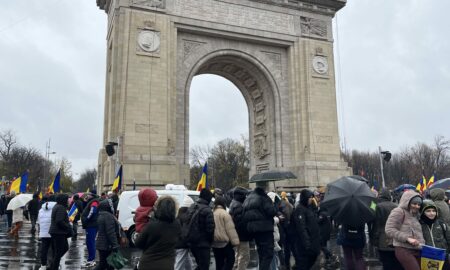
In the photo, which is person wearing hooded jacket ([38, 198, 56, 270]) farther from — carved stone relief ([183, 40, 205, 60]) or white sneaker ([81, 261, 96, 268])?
carved stone relief ([183, 40, 205, 60])

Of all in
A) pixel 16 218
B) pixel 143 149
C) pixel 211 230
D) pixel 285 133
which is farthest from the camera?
pixel 285 133

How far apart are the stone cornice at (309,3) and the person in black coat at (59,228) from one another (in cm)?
1796

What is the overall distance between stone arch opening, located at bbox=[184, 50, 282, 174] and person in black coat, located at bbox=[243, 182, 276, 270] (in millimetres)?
15222

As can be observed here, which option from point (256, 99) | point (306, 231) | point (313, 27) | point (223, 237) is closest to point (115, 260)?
point (223, 237)

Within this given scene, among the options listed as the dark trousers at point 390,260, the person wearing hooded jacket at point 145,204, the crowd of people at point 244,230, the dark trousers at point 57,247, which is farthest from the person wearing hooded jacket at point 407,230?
the dark trousers at point 57,247

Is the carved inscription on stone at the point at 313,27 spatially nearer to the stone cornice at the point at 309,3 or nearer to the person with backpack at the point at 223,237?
the stone cornice at the point at 309,3

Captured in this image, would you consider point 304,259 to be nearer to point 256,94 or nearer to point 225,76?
point 256,94

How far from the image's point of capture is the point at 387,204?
19.2 feet

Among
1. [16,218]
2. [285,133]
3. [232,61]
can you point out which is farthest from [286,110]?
[16,218]

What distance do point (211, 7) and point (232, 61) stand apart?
3341 mm

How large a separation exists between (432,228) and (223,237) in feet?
9.93

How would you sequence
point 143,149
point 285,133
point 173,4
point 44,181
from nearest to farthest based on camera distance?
point 143,149 < point 173,4 < point 285,133 < point 44,181

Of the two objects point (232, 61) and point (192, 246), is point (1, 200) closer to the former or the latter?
point (232, 61)

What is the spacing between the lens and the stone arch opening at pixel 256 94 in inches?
865
